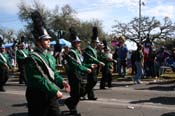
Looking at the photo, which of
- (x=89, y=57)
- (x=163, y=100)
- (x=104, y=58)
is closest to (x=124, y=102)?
(x=163, y=100)

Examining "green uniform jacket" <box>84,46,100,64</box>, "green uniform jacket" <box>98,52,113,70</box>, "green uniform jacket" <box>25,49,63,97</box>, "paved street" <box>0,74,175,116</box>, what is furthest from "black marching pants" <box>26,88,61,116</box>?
"green uniform jacket" <box>98,52,113,70</box>

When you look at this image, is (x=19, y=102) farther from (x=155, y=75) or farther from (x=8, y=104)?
(x=155, y=75)

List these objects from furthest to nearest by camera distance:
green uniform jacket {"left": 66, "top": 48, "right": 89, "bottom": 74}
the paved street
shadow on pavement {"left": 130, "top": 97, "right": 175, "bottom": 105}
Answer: shadow on pavement {"left": 130, "top": 97, "right": 175, "bottom": 105}
the paved street
green uniform jacket {"left": 66, "top": 48, "right": 89, "bottom": 74}

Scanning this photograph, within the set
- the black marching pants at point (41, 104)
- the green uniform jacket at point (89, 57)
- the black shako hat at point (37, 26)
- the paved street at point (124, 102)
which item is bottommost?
the paved street at point (124, 102)

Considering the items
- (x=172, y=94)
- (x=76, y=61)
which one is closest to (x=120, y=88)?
(x=172, y=94)

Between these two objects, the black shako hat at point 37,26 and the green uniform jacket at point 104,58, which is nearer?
the black shako hat at point 37,26

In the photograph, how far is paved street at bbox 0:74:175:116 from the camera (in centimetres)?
1070

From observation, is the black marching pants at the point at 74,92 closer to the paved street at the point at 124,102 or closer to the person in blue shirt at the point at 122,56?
the paved street at the point at 124,102

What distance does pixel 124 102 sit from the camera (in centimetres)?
1242

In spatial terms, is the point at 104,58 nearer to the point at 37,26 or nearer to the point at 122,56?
the point at 122,56

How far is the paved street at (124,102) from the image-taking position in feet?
35.1

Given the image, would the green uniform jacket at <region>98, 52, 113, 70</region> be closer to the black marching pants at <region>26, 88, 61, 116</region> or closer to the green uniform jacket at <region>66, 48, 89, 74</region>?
the green uniform jacket at <region>66, 48, 89, 74</region>

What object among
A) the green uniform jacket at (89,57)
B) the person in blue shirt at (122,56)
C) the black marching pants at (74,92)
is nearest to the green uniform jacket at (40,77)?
the black marching pants at (74,92)

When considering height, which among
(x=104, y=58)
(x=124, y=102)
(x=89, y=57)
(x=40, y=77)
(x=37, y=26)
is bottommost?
(x=124, y=102)
